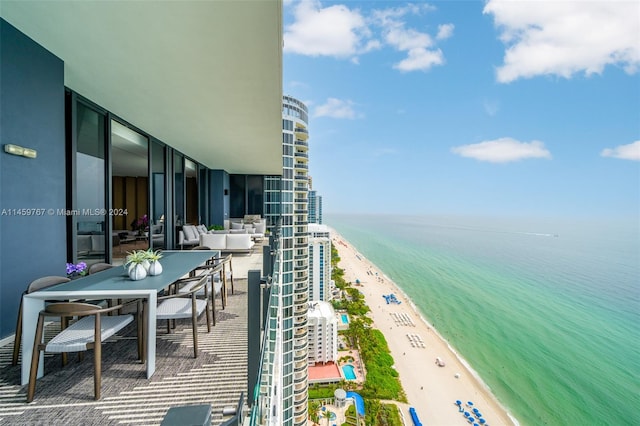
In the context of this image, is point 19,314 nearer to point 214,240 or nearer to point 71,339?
point 71,339

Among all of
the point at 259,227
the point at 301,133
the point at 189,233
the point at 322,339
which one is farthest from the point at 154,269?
the point at 322,339

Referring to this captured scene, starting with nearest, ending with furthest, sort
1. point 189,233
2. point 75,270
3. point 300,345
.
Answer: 1. point 75,270
2. point 189,233
3. point 300,345

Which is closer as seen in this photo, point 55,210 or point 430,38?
point 55,210

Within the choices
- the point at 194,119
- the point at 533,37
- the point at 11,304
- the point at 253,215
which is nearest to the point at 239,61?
the point at 194,119

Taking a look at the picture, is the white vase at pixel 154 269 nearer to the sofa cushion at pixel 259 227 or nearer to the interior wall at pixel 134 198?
the interior wall at pixel 134 198

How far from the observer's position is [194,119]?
17.9 feet

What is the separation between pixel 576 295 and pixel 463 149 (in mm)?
60222

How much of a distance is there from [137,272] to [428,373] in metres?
16.7

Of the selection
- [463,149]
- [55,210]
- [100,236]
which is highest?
[463,149]

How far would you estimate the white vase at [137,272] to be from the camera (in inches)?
105

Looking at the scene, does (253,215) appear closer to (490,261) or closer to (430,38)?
(490,261)

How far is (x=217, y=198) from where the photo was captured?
1282cm

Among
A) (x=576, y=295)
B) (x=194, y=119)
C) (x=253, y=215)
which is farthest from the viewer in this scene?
(x=576, y=295)

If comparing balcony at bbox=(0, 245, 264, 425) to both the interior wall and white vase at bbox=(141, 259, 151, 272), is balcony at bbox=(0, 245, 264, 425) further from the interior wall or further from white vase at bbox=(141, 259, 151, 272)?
the interior wall
